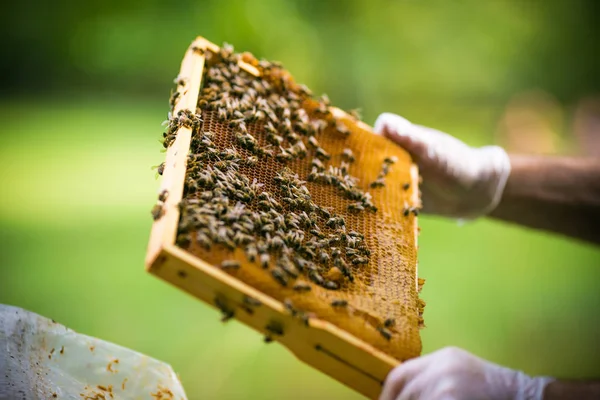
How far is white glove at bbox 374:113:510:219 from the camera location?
14.6 feet

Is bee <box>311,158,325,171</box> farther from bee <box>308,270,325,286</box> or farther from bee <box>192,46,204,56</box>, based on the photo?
bee <box>192,46,204,56</box>

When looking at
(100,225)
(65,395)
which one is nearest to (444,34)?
(100,225)

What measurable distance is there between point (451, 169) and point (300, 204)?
6.58 ft

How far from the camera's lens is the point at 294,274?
2.68m

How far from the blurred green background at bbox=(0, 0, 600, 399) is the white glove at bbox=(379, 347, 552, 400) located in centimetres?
271

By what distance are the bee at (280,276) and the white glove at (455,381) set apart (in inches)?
28.7

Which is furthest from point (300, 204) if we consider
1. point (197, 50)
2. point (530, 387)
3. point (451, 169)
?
point (451, 169)

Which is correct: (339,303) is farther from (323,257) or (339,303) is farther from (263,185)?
(263,185)

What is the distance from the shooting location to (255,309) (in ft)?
8.34

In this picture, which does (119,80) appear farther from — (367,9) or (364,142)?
(364,142)

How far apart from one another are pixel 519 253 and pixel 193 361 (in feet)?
19.0

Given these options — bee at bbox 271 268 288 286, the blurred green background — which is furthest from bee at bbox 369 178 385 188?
the blurred green background

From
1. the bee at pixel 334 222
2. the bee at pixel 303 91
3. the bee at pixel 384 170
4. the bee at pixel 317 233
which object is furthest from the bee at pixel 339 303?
the bee at pixel 303 91

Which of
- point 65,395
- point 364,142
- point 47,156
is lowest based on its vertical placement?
point 65,395
